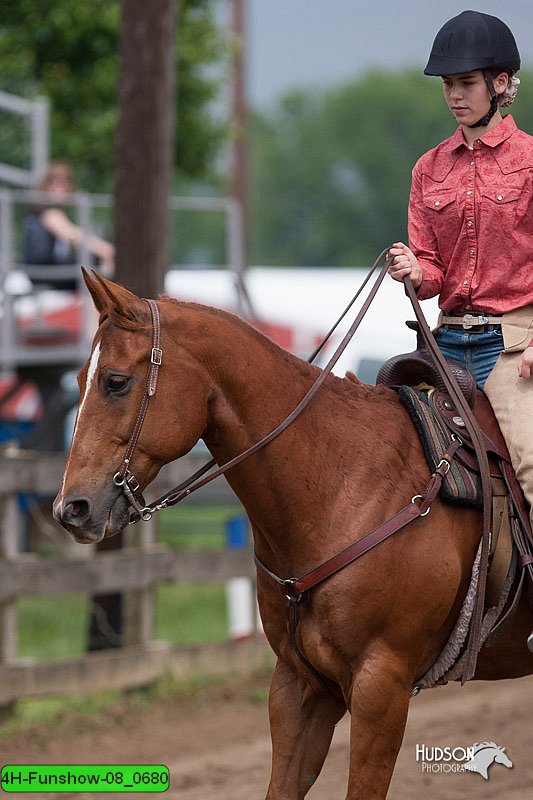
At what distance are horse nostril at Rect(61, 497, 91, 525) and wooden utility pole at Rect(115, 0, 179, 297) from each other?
15.4ft

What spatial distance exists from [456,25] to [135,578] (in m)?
4.74

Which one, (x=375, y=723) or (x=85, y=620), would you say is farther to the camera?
(x=85, y=620)

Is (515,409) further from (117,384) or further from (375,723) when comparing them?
(117,384)

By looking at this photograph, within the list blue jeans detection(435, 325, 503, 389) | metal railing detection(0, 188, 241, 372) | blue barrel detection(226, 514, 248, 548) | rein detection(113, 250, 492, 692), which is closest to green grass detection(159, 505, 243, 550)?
metal railing detection(0, 188, 241, 372)

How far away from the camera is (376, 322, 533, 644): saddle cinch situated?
413 cm

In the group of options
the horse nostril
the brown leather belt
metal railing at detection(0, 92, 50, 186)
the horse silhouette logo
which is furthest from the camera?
metal railing at detection(0, 92, 50, 186)

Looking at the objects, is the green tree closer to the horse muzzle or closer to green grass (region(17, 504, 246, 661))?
green grass (region(17, 504, 246, 661))

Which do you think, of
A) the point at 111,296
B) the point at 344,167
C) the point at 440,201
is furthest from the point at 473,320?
the point at 344,167

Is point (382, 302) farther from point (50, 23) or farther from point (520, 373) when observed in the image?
point (520, 373)

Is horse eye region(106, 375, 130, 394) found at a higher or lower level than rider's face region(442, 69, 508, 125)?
lower

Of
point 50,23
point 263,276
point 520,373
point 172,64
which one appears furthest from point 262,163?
point 520,373

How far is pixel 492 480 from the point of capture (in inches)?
166

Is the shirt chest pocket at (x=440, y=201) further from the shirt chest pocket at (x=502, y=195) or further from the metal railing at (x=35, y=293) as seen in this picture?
the metal railing at (x=35, y=293)

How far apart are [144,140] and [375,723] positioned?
5.34m
